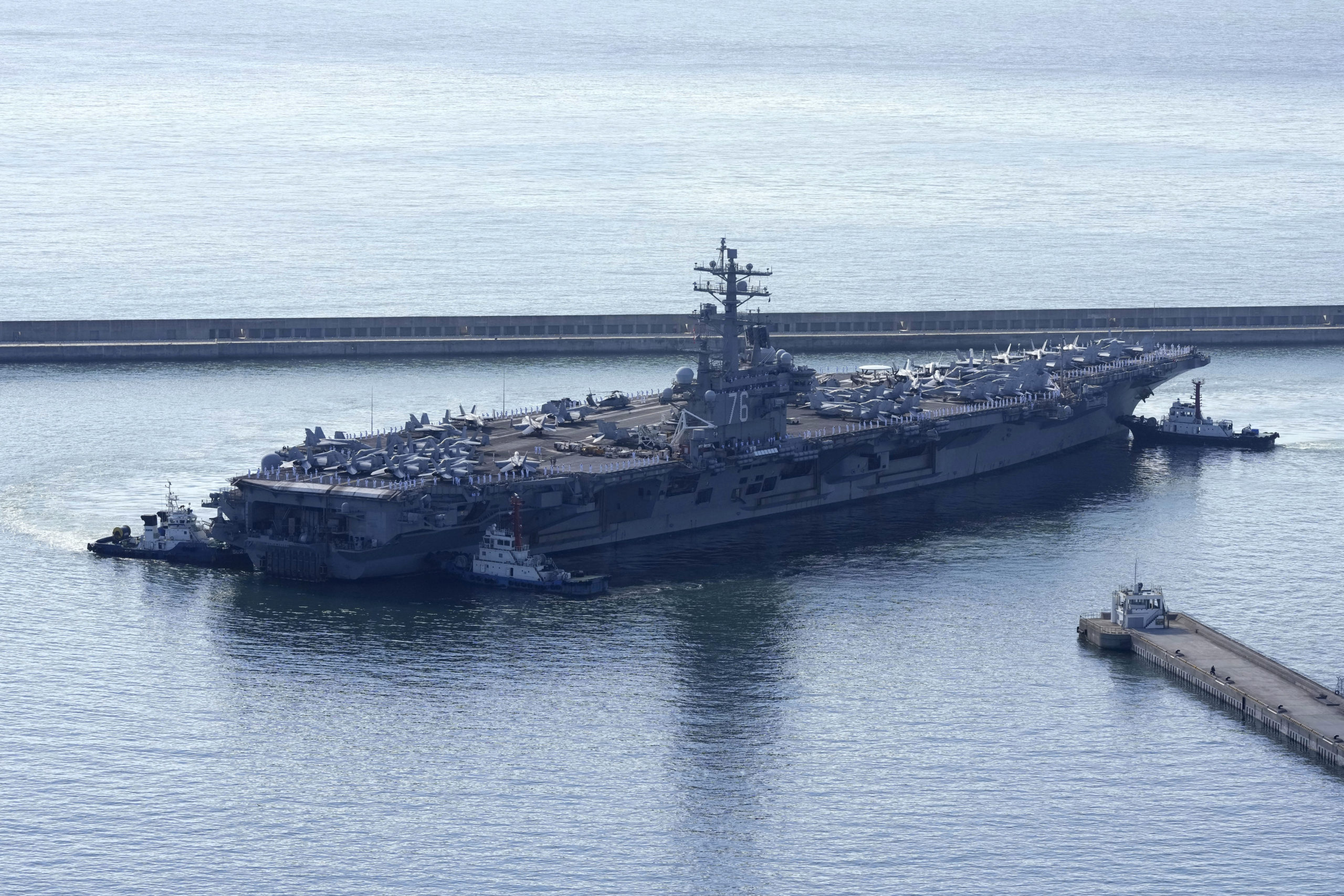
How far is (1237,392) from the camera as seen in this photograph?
80.6 metres

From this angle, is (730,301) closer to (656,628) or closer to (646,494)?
(646,494)

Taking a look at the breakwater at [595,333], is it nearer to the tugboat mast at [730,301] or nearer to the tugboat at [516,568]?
the tugboat mast at [730,301]

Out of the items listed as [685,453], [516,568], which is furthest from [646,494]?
[516,568]

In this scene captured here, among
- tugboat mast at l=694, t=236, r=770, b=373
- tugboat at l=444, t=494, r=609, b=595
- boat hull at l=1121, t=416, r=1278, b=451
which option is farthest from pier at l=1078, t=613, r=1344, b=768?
boat hull at l=1121, t=416, r=1278, b=451

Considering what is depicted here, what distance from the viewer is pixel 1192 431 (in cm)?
7338

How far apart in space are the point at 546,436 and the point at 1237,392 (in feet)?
97.5

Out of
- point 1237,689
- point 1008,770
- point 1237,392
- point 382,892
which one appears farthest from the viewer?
point 1237,392

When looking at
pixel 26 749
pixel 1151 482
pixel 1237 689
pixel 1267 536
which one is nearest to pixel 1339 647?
pixel 1237 689

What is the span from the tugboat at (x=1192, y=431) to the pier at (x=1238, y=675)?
21109mm

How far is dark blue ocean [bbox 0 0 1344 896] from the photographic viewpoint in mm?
39375

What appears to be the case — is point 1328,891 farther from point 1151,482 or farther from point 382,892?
point 1151,482

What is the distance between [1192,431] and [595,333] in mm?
25440

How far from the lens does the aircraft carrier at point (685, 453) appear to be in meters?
55.4

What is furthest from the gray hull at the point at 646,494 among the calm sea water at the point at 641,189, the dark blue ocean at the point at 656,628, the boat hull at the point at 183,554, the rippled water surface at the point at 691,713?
the calm sea water at the point at 641,189
